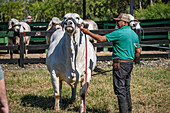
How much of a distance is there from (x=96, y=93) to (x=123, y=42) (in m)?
2.64

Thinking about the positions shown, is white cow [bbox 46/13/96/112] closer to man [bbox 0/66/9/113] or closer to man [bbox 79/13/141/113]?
man [bbox 79/13/141/113]

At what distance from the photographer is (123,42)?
488cm

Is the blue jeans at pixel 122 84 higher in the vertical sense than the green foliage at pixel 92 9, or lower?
lower

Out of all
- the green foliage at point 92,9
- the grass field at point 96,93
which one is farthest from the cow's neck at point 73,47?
the green foliage at point 92,9

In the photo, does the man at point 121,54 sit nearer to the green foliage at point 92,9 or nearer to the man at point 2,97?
the man at point 2,97

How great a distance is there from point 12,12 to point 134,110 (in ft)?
123

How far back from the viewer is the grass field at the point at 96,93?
5.97 m

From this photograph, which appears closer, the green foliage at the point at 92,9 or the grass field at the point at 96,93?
the grass field at the point at 96,93

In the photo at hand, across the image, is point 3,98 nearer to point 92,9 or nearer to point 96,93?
point 96,93

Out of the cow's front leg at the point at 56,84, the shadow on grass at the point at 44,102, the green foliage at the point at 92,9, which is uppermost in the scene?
the green foliage at the point at 92,9

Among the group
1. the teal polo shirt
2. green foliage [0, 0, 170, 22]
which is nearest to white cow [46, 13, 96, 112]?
the teal polo shirt

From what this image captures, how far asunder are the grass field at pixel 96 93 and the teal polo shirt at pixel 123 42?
144 cm

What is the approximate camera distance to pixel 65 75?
5.73 meters

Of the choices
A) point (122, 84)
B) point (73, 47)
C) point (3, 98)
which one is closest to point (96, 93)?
point (73, 47)
